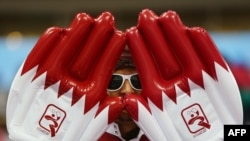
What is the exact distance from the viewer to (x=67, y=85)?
3.69 feet

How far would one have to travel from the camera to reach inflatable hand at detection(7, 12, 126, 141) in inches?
43.3

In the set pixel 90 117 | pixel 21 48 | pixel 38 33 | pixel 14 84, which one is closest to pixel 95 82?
pixel 90 117

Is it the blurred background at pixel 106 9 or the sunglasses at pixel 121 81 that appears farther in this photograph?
the blurred background at pixel 106 9

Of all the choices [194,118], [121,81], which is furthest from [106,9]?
[194,118]

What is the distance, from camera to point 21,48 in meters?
3.34

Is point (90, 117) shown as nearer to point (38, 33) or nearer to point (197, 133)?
point (197, 133)

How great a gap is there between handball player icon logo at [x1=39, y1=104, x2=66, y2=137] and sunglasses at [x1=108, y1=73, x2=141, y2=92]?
0.45ft

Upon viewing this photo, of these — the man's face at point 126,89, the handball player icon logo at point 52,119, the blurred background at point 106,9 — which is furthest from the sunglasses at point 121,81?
the blurred background at point 106,9

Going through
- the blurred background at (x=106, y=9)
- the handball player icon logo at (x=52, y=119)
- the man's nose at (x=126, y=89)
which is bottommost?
the handball player icon logo at (x=52, y=119)

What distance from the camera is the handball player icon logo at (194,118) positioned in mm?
1090

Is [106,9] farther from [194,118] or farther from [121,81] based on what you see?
[194,118]

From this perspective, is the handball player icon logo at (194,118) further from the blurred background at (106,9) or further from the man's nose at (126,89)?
the blurred background at (106,9)

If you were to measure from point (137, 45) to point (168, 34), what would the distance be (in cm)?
7

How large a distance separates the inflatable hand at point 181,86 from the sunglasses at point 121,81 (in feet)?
0.19
